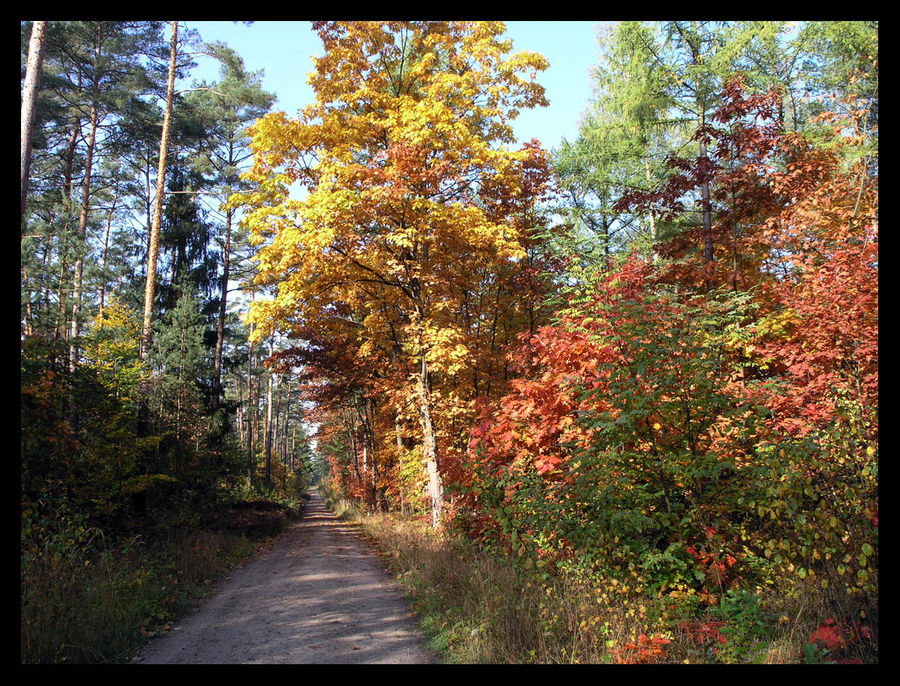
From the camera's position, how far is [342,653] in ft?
16.9

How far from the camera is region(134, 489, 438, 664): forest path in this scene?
16.9 feet

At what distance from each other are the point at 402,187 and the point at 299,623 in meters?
7.71

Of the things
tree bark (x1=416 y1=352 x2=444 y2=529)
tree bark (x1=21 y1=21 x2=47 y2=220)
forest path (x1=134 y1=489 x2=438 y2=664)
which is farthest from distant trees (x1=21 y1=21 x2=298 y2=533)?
tree bark (x1=416 y1=352 x2=444 y2=529)

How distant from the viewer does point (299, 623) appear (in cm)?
636

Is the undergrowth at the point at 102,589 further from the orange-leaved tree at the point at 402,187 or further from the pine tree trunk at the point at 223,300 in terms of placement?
the pine tree trunk at the point at 223,300

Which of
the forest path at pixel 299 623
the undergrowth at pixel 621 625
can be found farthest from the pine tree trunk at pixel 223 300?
the undergrowth at pixel 621 625

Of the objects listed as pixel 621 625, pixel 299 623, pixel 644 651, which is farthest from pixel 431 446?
pixel 644 651

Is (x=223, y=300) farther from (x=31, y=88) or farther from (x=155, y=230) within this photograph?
(x=31, y=88)

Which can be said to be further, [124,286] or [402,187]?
[124,286]

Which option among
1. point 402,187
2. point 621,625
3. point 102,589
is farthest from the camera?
point 402,187

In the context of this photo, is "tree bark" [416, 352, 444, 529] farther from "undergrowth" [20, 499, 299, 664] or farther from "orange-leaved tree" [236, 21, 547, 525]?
"undergrowth" [20, 499, 299, 664]

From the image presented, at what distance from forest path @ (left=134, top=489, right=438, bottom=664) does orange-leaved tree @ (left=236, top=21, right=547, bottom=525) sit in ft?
8.86
